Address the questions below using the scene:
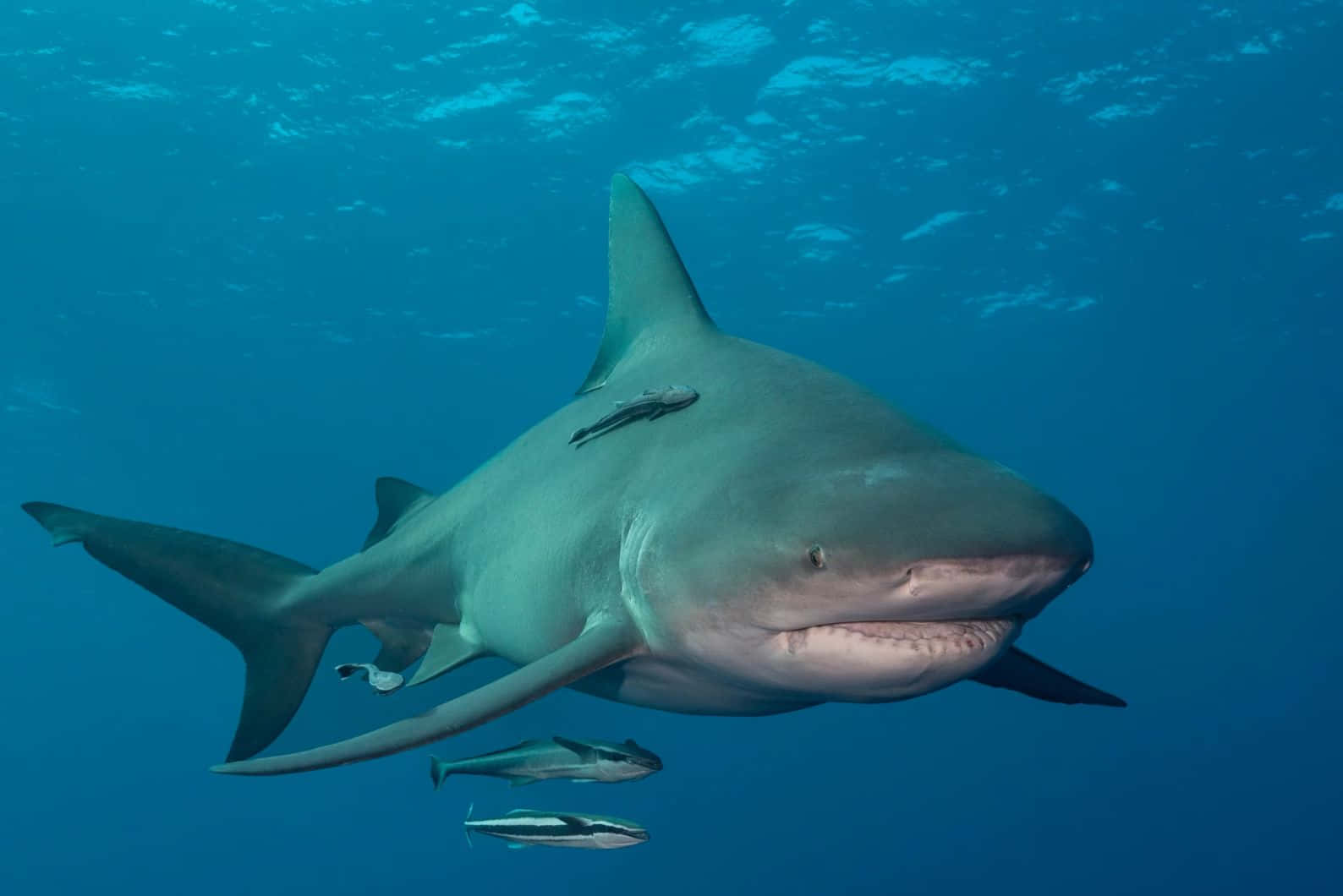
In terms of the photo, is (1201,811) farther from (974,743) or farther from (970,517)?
→ (970,517)

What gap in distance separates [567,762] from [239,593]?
2.31 m

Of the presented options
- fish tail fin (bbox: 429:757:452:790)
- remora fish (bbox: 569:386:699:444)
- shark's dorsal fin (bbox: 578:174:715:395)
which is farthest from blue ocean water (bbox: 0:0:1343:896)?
fish tail fin (bbox: 429:757:452:790)

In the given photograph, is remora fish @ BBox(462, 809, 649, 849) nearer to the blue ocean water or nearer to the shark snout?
the shark snout

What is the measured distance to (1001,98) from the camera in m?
18.9

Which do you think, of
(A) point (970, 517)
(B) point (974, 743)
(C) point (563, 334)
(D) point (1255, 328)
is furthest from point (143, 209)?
(B) point (974, 743)

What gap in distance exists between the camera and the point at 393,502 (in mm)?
5918

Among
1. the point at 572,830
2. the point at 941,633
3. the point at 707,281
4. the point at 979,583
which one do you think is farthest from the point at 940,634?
the point at 707,281

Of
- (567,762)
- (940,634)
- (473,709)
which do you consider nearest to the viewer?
(940,634)

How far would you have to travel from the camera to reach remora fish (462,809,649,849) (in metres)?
4.58

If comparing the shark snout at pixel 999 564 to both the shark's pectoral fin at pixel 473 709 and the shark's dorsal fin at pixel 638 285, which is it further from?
the shark's dorsal fin at pixel 638 285

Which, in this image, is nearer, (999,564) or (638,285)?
(999,564)

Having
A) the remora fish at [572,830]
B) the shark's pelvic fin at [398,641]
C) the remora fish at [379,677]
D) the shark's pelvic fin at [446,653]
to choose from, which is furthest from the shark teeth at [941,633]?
the shark's pelvic fin at [398,641]

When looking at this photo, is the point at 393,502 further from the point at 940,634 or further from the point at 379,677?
the point at 940,634

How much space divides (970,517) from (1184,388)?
114 feet
